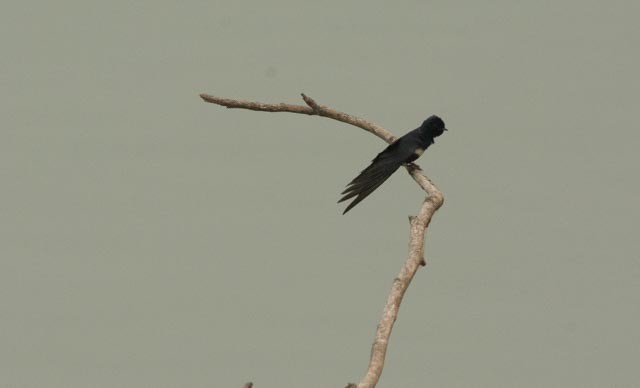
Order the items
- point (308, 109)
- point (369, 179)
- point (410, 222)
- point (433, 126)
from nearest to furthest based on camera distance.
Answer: point (410, 222)
point (369, 179)
point (433, 126)
point (308, 109)

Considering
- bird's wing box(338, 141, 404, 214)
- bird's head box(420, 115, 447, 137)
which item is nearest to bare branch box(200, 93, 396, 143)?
bird's head box(420, 115, 447, 137)

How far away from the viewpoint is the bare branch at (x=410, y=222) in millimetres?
5652

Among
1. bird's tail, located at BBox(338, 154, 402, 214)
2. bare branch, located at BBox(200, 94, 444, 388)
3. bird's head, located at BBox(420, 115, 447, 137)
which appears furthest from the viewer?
bird's head, located at BBox(420, 115, 447, 137)

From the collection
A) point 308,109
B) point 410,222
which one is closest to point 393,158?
point 410,222

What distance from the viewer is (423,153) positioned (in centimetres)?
746

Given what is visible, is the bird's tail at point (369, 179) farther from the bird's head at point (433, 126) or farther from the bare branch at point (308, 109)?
the bare branch at point (308, 109)

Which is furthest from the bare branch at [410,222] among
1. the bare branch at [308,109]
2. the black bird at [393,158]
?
the black bird at [393,158]

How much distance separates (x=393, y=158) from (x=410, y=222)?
725 millimetres

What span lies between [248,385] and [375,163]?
2.71 m

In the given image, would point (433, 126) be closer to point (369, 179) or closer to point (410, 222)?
point (369, 179)

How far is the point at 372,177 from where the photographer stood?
7105 millimetres

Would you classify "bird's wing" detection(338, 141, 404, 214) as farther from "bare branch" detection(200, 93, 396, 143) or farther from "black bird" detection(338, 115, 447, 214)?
"bare branch" detection(200, 93, 396, 143)

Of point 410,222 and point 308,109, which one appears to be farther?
point 308,109

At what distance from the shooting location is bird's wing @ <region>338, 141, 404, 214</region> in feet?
23.0
